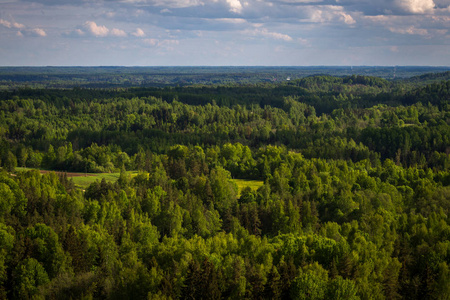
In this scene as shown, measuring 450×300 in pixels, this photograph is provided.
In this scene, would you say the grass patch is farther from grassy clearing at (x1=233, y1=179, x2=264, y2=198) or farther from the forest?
grassy clearing at (x1=233, y1=179, x2=264, y2=198)

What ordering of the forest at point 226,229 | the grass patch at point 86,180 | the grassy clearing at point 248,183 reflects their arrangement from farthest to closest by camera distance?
the grassy clearing at point 248,183, the grass patch at point 86,180, the forest at point 226,229

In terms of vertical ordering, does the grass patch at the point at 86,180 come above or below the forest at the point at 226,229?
below

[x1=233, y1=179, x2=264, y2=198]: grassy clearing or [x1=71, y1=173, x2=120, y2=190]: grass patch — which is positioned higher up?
[x1=71, y1=173, x2=120, y2=190]: grass patch

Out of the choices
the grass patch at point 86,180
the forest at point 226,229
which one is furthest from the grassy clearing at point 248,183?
the grass patch at point 86,180

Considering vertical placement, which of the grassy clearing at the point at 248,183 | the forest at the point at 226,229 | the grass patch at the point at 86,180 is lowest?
the grassy clearing at the point at 248,183

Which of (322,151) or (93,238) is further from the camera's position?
(322,151)

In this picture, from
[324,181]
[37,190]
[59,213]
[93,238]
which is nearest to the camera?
[93,238]

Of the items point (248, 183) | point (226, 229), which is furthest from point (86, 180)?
point (226, 229)

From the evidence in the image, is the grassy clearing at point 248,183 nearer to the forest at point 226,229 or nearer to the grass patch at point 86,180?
the forest at point 226,229

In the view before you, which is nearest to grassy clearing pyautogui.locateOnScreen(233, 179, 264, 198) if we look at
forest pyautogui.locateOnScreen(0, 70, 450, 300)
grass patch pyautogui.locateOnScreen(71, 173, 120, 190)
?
forest pyautogui.locateOnScreen(0, 70, 450, 300)

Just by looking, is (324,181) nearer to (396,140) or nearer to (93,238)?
(93,238)

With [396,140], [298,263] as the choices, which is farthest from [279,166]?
[298,263]
